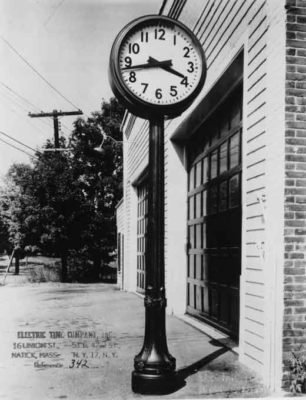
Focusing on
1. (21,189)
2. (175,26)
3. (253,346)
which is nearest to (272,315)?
(253,346)

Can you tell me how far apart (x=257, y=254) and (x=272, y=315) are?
23.9 inches

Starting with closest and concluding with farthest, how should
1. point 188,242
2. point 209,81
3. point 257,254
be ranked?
point 257,254 → point 209,81 → point 188,242

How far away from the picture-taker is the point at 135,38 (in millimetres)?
3885

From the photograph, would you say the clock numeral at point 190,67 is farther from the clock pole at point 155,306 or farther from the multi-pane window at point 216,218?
the multi-pane window at point 216,218

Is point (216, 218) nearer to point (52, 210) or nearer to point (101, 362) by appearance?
point (101, 362)

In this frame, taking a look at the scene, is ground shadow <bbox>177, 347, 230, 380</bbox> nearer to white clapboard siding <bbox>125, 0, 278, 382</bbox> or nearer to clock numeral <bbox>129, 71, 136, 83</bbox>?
white clapboard siding <bbox>125, 0, 278, 382</bbox>

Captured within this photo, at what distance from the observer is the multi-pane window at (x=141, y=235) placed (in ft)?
39.6

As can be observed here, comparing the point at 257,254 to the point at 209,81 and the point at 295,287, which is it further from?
the point at 209,81

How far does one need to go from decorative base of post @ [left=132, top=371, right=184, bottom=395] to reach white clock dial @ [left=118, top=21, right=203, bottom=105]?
87.5 inches

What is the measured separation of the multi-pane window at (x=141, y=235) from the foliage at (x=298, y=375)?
27.3 feet

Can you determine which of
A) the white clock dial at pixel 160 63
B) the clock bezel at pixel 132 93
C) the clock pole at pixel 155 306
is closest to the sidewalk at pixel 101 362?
the clock pole at pixel 155 306

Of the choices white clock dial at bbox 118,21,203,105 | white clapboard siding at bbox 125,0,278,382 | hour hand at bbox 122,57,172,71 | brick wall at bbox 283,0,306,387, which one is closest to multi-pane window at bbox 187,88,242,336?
white clapboard siding at bbox 125,0,278,382

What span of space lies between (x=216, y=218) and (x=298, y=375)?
9.30 ft

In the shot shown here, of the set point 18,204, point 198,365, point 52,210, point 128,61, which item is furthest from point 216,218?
point 18,204
